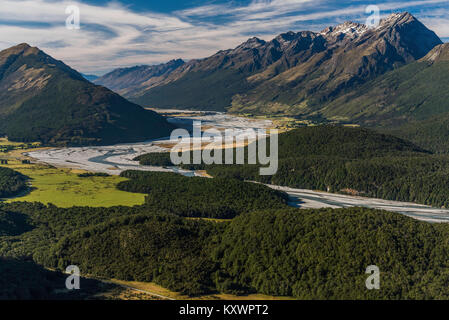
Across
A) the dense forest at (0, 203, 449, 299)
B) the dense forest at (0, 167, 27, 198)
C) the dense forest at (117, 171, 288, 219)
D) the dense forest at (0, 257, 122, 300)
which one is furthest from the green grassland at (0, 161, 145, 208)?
the dense forest at (0, 257, 122, 300)

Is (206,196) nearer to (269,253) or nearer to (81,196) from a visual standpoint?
(81,196)

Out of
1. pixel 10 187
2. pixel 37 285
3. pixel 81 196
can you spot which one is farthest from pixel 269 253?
pixel 10 187

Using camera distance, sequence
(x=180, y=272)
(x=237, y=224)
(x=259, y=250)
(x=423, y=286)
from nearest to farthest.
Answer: (x=423, y=286) → (x=180, y=272) → (x=259, y=250) → (x=237, y=224)

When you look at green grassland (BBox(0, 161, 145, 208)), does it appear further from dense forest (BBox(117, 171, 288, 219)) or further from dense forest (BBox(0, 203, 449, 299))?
dense forest (BBox(0, 203, 449, 299))

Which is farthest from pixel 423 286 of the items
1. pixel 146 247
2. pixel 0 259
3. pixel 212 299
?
pixel 0 259

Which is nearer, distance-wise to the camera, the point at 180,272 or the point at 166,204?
the point at 180,272

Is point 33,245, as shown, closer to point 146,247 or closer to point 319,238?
point 146,247
